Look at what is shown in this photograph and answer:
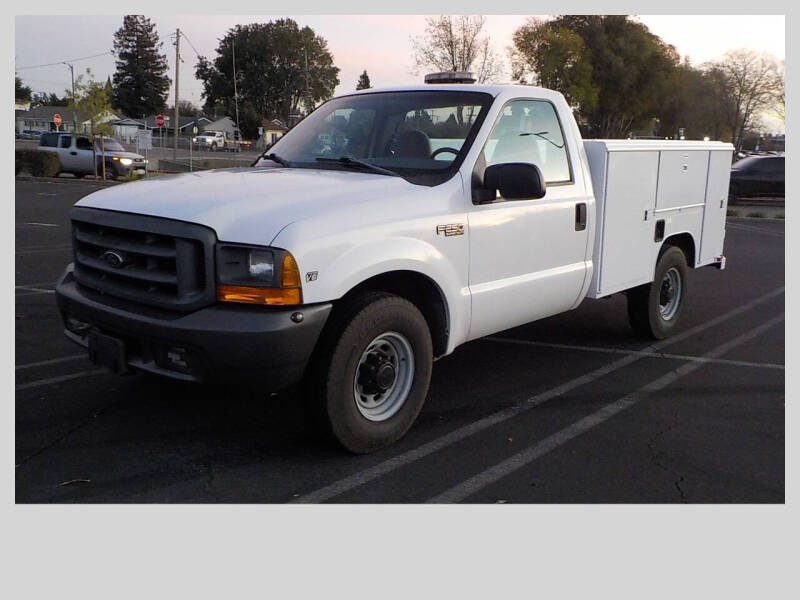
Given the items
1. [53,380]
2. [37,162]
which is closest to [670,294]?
[53,380]

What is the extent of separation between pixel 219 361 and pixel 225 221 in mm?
681

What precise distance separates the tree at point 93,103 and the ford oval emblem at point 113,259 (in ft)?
101

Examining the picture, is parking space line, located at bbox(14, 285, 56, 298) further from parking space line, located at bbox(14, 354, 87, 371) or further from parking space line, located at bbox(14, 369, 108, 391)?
parking space line, located at bbox(14, 369, 108, 391)

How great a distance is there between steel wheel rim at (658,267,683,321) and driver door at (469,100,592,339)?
1.73m

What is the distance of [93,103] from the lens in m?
33.3

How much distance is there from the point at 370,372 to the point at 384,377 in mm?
85

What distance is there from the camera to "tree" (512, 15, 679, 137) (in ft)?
131

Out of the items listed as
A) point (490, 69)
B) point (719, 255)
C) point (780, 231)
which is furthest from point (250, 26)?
point (719, 255)

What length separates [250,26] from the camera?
85.2 metres

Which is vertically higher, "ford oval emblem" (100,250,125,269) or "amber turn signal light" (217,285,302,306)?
"ford oval emblem" (100,250,125,269)

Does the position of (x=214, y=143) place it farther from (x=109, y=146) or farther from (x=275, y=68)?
(x=109, y=146)

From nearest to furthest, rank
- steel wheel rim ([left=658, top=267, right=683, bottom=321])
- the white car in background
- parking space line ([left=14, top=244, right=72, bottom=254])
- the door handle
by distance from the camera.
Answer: the door handle
steel wheel rim ([left=658, top=267, right=683, bottom=321])
parking space line ([left=14, top=244, right=72, bottom=254])
the white car in background

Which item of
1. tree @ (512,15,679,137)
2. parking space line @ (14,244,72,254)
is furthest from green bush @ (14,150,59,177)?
tree @ (512,15,679,137)

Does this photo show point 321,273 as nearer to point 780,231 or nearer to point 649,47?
point 780,231
